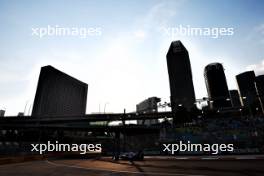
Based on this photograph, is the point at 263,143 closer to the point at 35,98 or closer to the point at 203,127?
the point at 203,127

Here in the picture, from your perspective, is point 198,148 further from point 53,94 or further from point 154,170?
point 53,94

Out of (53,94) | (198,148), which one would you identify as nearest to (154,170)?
(198,148)

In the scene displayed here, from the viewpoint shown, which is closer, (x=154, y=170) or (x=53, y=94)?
(x=154, y=170)

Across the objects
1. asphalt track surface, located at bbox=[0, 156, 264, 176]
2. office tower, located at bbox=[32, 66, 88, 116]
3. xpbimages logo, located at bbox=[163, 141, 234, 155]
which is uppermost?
office tower, located at bbox=[32, 66, 88, 116]

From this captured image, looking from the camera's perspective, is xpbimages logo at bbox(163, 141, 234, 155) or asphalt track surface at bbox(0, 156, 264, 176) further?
xpbimages logo at bbox(163, 141, 234, 155)

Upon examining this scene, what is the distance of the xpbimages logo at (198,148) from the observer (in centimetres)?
4328

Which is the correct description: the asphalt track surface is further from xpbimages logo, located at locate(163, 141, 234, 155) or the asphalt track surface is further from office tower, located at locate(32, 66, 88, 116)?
office tower, located at locate(32, 66, 88, 116)

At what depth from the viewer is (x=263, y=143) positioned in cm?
4650

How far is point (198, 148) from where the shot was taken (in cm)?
4784

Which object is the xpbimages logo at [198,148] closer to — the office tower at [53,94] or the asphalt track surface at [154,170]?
the asphalt track surface at [154,170]

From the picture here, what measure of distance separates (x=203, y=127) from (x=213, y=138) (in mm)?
8960

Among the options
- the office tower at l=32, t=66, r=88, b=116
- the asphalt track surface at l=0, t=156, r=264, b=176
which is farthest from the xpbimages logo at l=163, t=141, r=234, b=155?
the office tower at l=32, t=66, r=88, b=116

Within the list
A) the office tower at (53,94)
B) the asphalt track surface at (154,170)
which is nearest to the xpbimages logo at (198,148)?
the asphalt track surface at (154,170)

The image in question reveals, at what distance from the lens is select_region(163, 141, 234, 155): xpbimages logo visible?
43.3 metres
